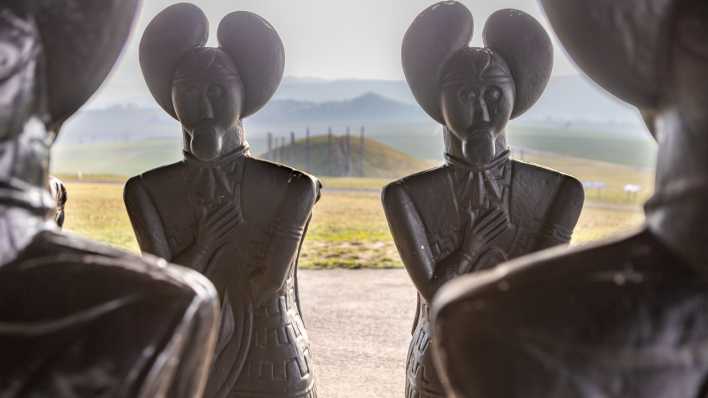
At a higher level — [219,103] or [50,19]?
[50,19]

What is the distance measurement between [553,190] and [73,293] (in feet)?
5.75

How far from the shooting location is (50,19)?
0.90 m

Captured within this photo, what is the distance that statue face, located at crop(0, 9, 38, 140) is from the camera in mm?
862

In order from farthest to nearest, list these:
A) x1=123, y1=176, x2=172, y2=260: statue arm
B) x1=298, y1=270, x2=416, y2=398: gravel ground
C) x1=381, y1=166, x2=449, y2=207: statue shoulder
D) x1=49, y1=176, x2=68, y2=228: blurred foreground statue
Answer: x1=298, y1=270, x2=416, y2=398: gravel ground, x1=49, y1=176, x2=68, y2=228: blurred foreground statue, x1=123, y1=176, x2=172, y2=260: statue arm, x1=381, y1=166, x2=449, y2=207: statue shoulder

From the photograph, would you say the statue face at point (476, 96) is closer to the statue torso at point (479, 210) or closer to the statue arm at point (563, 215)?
the statue torso at point (479, 210)

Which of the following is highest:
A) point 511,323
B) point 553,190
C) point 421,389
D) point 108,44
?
point 108,44

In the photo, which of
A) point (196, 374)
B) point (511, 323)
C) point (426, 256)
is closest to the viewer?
point (511, 323)

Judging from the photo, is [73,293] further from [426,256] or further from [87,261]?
[426,256]

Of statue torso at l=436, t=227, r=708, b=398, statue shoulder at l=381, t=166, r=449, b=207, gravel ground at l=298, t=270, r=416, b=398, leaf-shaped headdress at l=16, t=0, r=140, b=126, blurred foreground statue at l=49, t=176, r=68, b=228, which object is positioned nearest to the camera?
statue torso at l=436, t=227, r=708, b=398

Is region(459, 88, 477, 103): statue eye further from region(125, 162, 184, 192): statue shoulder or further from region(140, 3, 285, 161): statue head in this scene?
region(125, 162, 184, 192): statue shoulder

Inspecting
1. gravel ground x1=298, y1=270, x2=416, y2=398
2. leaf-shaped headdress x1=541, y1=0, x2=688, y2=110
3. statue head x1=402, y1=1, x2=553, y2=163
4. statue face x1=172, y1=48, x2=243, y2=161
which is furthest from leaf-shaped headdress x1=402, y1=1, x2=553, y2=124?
gravel ground x1=298, y1=270, x2=416, y2=398

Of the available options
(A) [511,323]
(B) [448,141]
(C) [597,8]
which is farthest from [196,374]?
(B) [448,141]

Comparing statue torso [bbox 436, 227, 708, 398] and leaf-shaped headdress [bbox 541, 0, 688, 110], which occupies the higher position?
leaf-shaped headdress [bbox 541, 0, 688, 110]

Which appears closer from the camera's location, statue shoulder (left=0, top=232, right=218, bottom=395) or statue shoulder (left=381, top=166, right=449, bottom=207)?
statue shoulder (left=0, top=232, right=218, bottom=395)
